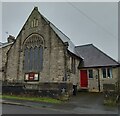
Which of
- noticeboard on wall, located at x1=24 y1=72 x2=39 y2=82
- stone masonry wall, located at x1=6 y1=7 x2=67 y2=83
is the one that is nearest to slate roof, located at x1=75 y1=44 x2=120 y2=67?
stone masonry wall, located at x1=6 y1=7 x2=67 y2=83

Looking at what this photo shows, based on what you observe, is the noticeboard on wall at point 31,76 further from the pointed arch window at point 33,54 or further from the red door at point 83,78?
the red door at point 83,78

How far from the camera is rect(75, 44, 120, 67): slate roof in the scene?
25578 mm

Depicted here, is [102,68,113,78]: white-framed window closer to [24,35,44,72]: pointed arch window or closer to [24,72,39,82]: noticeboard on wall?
[24,35,44,72]: pointed arch window

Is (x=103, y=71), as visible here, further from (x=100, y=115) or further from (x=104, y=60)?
(x=100, y=115)

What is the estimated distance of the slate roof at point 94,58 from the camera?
25.6 m

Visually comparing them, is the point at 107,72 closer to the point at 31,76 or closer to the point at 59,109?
the point at 31,76

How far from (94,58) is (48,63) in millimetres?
8041

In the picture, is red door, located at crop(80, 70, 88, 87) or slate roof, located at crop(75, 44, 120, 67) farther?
red door, located at crop(80, 70, 88, 87)

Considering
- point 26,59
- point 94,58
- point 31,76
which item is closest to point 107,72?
point 94,58

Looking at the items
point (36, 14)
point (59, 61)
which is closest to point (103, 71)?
point (59, 61)

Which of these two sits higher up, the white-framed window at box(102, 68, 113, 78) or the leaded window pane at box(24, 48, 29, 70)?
the leaded window pane at box(24, 48, 29, 70)

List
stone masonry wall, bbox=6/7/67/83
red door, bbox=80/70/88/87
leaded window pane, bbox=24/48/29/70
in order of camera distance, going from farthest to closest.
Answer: red door, bbox=80/70/88/87 < leaded window pane, bbox=24/48/29/70 < stone masonry wall, bbox=6/7/67/83

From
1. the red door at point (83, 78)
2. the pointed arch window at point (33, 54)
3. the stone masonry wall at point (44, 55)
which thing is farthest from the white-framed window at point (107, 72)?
the pointed arch window at point (33, 54)

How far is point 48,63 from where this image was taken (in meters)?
23.1
